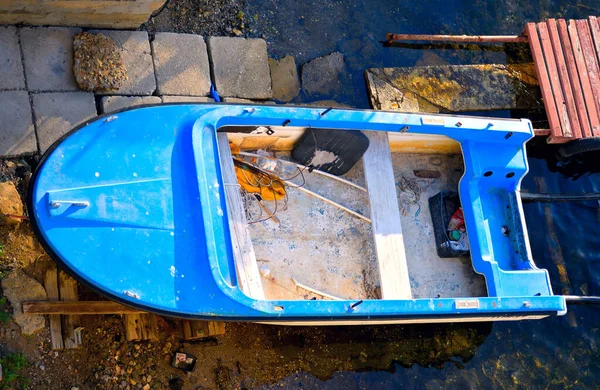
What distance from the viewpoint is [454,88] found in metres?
9.77

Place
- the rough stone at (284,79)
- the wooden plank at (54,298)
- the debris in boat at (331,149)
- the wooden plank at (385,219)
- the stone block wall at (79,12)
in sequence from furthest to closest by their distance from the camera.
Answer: the rough stone at (284,79), the debris in boat at (331,149), the wooden plank at (385,219), the stone block wall at (79,12), the wooden plank at (54,298)

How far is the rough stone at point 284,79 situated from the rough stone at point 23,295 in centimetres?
333

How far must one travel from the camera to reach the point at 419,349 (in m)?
8.64

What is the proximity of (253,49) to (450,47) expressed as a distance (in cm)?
267

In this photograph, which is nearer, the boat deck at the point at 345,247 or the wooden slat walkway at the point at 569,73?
the boat deck at the point at 345,247

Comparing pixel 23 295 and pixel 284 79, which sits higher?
pixel 284 79

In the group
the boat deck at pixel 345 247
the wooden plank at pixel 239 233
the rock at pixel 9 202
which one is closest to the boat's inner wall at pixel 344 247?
the boat deck at pixel 345 247

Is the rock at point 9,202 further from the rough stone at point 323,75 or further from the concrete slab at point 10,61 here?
the rough stone at point 323,75

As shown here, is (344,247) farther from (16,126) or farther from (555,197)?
(16,126)

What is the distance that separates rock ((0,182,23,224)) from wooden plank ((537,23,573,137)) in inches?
233

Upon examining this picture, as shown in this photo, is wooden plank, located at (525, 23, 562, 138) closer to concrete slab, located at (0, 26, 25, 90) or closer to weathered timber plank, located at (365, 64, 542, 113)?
weathered timber plank, located at (365, 64, 542, 113)

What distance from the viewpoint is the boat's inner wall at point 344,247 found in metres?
7.76

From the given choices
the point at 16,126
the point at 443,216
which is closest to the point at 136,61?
the point at 16,126

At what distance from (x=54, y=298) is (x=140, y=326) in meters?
0.82
